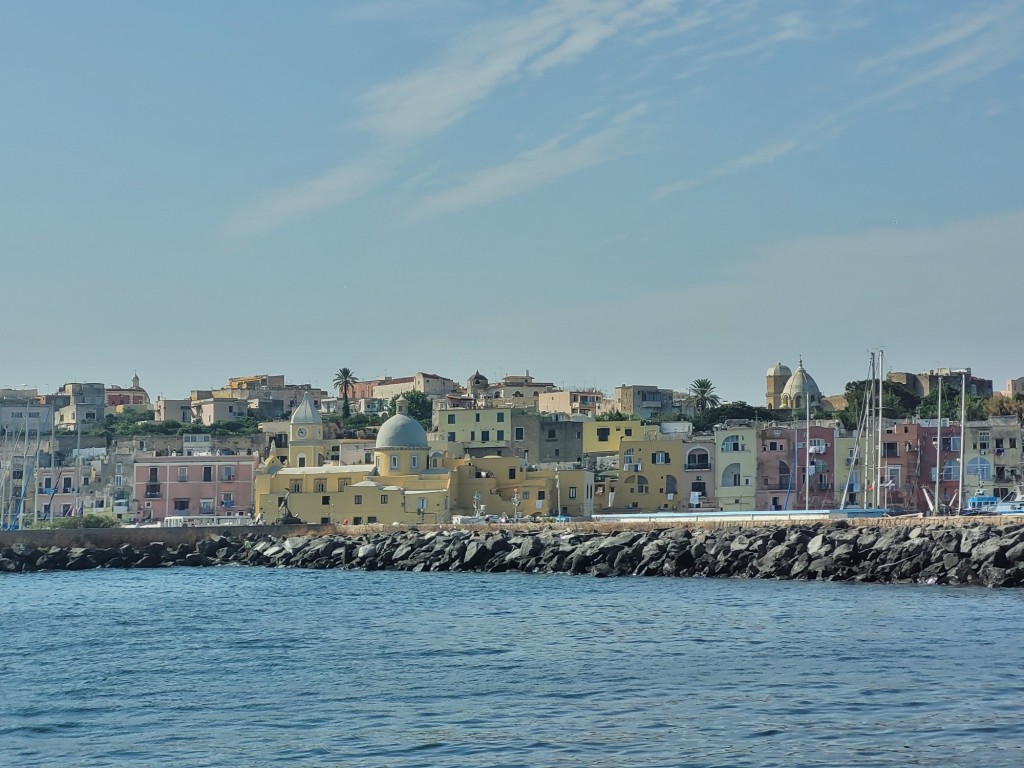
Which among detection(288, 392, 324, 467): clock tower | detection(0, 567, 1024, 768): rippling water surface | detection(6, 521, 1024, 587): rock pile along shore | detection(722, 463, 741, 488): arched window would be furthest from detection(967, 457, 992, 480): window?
detection(0, 567, 1024, 768): rippling water surface

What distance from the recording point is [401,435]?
266 feet

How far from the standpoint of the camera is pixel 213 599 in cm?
4916

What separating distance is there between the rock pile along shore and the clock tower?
52.5 ft

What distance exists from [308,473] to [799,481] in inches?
1039

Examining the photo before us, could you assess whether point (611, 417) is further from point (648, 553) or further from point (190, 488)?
point (648, 553)

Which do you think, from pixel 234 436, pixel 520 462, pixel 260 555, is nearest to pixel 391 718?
pixel 260 555

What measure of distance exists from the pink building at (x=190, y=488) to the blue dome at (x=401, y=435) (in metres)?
11.4

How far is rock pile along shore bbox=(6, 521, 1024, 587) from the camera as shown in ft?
154

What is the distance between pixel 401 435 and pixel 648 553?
2814cm

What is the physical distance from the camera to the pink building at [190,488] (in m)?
88.8

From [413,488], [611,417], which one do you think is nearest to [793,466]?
[413,488]

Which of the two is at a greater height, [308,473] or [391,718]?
[308,473]

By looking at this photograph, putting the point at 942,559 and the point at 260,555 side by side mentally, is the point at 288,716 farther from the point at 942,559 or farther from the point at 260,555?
the point at 260,555

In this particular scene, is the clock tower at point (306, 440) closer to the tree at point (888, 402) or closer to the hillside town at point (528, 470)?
the hillside town at point (528, 470)
